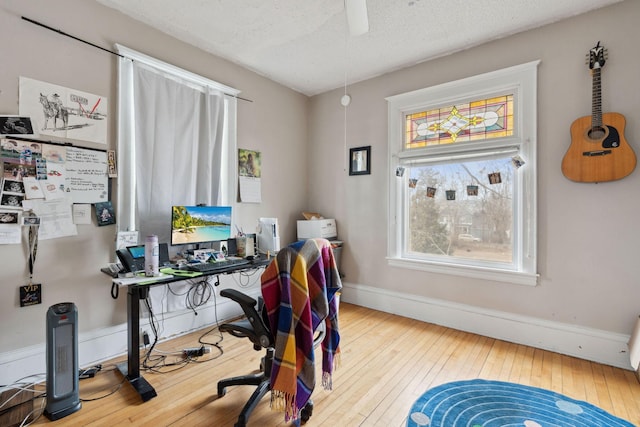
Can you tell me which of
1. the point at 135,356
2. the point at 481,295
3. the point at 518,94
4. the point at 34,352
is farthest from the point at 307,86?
the point at 34,352

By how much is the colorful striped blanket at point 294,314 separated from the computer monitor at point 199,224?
1.32m

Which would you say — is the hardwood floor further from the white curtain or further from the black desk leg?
the white curtain

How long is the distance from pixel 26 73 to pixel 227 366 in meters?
2.37

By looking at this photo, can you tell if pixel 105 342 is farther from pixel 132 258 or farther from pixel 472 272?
pixel 472 272

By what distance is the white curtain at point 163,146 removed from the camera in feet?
8.07

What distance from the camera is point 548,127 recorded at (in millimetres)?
2570

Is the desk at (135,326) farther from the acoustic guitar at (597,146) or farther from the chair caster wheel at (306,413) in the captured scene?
the acoustic guitar at (597,146)

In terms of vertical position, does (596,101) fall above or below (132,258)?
above

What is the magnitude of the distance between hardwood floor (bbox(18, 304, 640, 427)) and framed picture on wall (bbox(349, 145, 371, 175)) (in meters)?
1.78

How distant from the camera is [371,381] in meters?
2.11

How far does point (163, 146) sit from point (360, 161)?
81.9 inches

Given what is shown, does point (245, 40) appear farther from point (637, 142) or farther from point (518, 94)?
point (637, 142)

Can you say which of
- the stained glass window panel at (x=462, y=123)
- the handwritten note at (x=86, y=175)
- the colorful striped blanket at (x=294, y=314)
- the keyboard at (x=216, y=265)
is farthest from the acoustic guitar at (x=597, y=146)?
the handwritten note at (x=86, y=175)

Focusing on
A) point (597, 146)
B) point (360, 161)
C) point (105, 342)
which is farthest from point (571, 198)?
point (105, 342)
